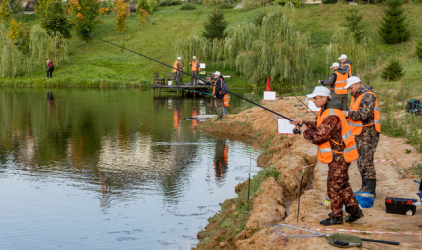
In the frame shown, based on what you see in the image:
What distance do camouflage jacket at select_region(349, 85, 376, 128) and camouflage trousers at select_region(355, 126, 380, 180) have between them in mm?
180

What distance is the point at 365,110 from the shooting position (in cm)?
727

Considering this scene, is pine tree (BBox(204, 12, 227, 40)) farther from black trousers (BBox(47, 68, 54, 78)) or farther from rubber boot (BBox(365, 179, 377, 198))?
rubber boot (BBox(365, 179, 377, 198))

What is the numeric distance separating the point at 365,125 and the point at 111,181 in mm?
5657

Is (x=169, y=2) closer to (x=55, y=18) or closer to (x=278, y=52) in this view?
(x=55, y=18)

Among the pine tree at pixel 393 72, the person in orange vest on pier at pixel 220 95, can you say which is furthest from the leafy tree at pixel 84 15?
the person in orange vest on pier at pixel 220 95

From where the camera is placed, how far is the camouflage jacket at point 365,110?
726 centimetres

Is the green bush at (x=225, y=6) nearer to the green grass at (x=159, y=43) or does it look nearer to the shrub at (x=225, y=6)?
the shrub at (x=225, y=6)

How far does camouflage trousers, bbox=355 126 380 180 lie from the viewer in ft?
24.1

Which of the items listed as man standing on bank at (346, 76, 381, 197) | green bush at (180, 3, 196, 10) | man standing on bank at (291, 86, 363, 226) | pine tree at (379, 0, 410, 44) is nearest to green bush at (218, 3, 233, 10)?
green bush at (180, 3, 196, 10)

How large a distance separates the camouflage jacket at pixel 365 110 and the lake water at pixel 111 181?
310 centimetres

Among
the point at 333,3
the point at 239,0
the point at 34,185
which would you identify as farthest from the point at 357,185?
the point at 239,0

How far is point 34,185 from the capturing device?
9953mm

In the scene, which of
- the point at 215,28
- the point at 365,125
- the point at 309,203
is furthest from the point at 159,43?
the point at 309,203

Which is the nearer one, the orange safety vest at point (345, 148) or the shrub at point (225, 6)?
the orange safety vest at point (345, 148)
